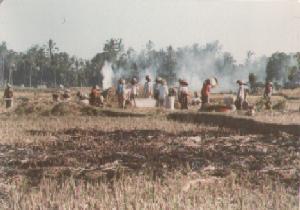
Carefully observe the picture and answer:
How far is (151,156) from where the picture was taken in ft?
15.2

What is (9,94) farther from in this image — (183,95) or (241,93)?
(241,93)

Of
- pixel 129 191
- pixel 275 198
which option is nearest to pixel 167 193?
pixel 129 191

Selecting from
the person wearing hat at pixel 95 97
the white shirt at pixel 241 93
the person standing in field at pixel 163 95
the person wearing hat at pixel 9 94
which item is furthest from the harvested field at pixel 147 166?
the person wearing hat at pixel 95 97

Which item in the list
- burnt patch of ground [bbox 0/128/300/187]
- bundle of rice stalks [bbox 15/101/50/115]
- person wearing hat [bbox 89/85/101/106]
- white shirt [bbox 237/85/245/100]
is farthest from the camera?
person wearing hat [bbox 89/85/101/106]

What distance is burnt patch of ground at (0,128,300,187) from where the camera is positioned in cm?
406

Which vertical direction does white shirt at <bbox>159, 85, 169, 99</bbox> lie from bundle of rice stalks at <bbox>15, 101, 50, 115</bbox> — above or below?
above

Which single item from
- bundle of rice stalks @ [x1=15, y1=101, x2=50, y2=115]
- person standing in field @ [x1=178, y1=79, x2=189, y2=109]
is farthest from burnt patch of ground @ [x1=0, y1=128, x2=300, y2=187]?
person standing in field @ [x1=178, y1=79, x2=189, y2=109]

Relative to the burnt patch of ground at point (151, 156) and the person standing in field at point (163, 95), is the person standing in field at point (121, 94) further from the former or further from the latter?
the burnt patch of ground at point (151, 156)

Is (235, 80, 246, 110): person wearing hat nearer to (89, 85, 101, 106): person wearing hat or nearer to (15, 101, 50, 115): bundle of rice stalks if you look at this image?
(89, 85, 101, 106): person wearing hat

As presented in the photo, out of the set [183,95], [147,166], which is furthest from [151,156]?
[183,95]

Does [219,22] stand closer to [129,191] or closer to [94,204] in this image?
[129,191]

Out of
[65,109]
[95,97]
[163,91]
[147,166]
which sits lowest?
[147,166]

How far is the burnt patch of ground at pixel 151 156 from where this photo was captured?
4.06 meters

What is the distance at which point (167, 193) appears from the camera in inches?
137
